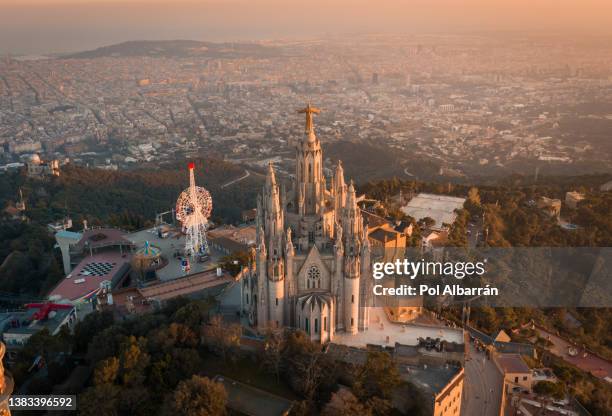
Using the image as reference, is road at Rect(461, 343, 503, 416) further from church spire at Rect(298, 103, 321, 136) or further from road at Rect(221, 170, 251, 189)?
road at Rect(221, 170, 251, 189)

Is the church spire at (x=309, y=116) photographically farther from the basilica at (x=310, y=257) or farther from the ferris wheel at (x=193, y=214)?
the ferris wheel at (x=193, y=214)

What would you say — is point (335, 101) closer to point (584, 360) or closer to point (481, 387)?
point (584, 360)

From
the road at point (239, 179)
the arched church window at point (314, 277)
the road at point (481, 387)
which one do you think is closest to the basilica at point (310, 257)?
the arched church window at point (314, 277)

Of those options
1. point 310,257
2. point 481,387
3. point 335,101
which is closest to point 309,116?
point 310,257

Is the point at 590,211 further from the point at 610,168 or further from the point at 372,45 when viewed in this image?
the point at 372,45

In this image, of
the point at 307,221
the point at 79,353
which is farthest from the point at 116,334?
the point at 307,221

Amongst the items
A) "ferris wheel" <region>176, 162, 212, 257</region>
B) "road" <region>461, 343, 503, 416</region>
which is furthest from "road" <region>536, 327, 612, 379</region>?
"ferris wheel" <region>176, 162, 212, 257</region>
